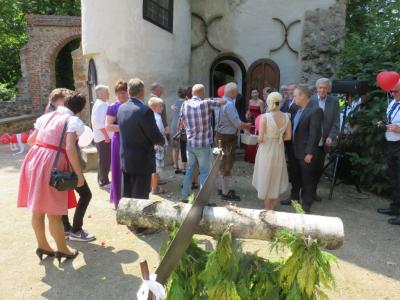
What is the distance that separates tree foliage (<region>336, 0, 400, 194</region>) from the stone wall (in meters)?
2.28

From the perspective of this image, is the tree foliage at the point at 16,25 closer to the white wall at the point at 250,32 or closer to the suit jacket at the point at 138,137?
the white wall at the point at 250,32

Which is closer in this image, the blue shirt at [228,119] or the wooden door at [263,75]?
the blue shirt at [228,119]

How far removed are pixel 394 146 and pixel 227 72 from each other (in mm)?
7113

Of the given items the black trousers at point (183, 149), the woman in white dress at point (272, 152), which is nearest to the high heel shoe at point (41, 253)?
the woman in white dress at point (272, 152)

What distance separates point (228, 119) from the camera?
586 cm

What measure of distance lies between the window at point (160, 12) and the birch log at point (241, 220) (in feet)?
20.4

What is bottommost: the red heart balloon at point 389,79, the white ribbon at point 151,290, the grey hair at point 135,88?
the white ribbon at point 151,290

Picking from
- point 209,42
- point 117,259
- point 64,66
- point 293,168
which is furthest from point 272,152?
point 64,66

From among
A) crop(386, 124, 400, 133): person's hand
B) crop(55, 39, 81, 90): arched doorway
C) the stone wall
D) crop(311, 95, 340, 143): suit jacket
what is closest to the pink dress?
crop(311, 95, 340, 143): suit jacket

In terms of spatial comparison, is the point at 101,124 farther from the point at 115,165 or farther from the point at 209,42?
the point at 209,42

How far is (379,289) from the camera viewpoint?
3.62 meters

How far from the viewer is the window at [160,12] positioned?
26.2 feet

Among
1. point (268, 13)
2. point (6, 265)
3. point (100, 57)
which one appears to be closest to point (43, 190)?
point (6, 265)

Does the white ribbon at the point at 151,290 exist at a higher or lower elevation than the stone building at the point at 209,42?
lower
